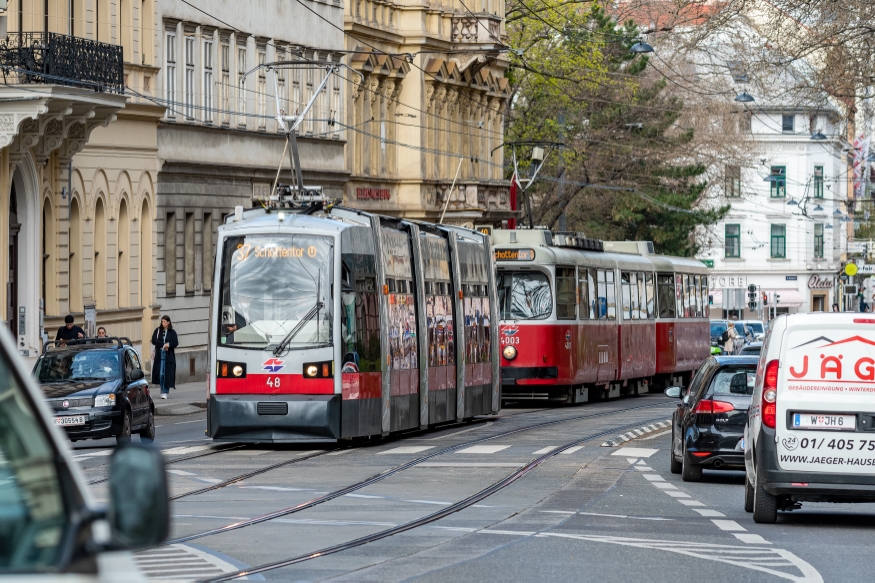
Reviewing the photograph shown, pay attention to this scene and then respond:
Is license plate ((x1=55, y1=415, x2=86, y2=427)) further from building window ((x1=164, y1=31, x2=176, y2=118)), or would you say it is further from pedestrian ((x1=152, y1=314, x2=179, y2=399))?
building window ((x1=164, y1=31, x2=176, y2=118))

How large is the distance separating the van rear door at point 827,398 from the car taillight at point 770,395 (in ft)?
0.15

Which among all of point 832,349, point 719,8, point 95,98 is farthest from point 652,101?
point 832,349

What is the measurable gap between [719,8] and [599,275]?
45.3 feet

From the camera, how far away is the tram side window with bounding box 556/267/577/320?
37.4m

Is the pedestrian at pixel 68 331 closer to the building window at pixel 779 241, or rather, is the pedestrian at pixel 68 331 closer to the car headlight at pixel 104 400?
the car headlight at pixel 104 400

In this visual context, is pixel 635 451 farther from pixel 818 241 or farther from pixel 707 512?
pixel 818 241

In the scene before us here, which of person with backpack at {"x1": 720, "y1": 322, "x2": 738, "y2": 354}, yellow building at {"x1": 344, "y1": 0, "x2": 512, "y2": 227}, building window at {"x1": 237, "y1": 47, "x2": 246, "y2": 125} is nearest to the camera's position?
building window at {"x1": 237, "y1": 47, "x2": 246, "y2": 125}

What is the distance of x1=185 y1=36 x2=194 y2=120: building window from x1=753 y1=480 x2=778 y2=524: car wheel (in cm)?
3136

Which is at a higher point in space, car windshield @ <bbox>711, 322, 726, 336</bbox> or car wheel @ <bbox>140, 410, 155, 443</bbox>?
car windshield @ <bbox>711, 322, 726, 336</bbox>

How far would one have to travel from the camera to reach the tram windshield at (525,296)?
37281mm

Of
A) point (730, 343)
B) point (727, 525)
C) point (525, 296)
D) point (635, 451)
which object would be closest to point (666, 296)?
point (525, 296)

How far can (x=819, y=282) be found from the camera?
125 meters

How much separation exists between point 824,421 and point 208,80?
3415 centimetres

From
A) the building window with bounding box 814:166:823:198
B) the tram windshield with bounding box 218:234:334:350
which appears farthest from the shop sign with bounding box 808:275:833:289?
the tram windshield with bounding box 218:234:334:350
